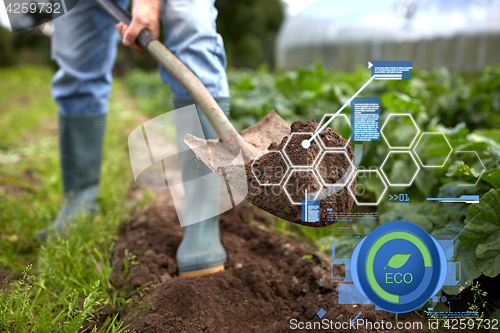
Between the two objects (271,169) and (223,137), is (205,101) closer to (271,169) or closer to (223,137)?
A: (223,137)

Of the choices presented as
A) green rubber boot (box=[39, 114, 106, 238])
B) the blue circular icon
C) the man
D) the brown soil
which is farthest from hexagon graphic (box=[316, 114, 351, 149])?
green rubber boot (box=[39, 114, 106, 238])

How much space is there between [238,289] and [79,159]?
111cm

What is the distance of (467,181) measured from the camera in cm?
111

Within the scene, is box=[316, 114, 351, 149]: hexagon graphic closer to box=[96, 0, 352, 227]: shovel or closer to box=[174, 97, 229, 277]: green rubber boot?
box=[96, 0, 352, 227]: shovel

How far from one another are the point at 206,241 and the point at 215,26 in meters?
0.78

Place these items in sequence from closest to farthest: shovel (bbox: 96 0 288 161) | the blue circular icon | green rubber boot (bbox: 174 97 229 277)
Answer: the blue circular icon < shovel (bbox: 96 0 288 161) < green rubber boot (bbox: 174 97 229 277)

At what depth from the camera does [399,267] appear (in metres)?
0.79

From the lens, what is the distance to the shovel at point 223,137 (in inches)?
36.1

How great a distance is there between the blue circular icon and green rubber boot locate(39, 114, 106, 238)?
1341 mm

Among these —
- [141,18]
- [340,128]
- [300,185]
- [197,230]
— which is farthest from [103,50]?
[300,185]

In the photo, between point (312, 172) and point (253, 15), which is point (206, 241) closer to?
point (312, 172)

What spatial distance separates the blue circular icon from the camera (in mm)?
788

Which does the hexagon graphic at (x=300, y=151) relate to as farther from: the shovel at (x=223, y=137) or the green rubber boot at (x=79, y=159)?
the green rubber boot at (x=79, y=159)
